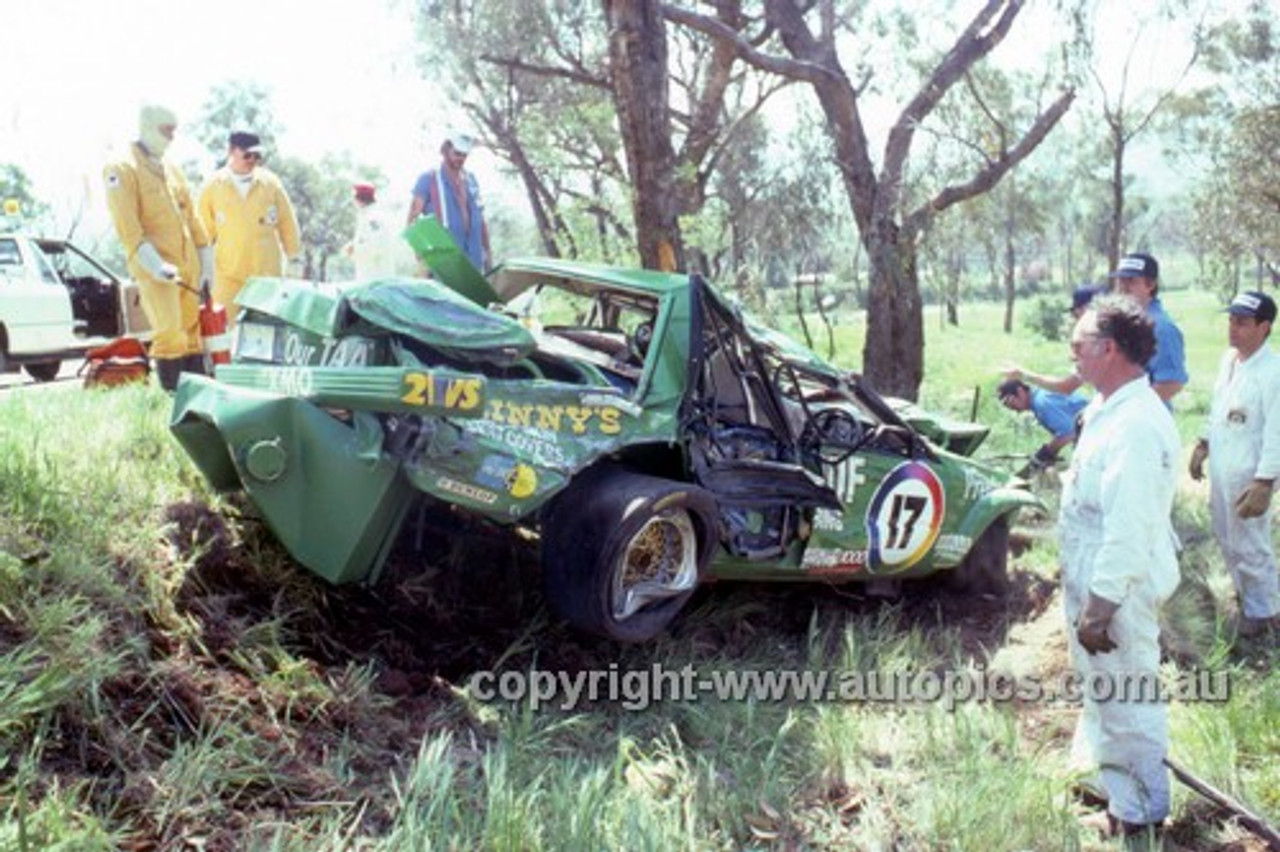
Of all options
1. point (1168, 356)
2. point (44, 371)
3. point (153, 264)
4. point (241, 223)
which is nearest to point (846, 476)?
point (1168, 356)

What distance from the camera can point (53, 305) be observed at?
13.9 meters

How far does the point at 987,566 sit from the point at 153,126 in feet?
17.3

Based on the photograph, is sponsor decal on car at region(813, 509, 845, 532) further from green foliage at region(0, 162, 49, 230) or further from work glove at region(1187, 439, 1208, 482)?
green foliage at region(0, 162, 49, 230)

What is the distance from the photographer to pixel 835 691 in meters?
4.88

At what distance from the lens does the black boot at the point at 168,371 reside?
700 centimetres

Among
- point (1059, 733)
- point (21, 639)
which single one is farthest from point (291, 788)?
point (1059, 733)

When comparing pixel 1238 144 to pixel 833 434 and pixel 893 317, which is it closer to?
pixel 893 317

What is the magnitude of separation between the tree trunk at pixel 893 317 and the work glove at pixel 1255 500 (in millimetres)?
5372

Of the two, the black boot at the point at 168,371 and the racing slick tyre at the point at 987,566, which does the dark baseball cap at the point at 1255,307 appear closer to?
the racing slick tyre at the point at 987,566

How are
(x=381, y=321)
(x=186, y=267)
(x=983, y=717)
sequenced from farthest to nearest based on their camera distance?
(x=186, y=267) → (x=983, y=717) → (x=381, y=321)

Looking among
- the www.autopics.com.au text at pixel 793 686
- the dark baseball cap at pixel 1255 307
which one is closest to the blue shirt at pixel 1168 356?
the dark baseball cap at pixel 1255 307

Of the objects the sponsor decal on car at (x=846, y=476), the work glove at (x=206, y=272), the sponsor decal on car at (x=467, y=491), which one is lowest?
the sponsor decal on car at (x=846, y=476)

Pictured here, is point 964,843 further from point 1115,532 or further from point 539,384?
point 539,384

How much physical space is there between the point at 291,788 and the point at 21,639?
36.8 inches
